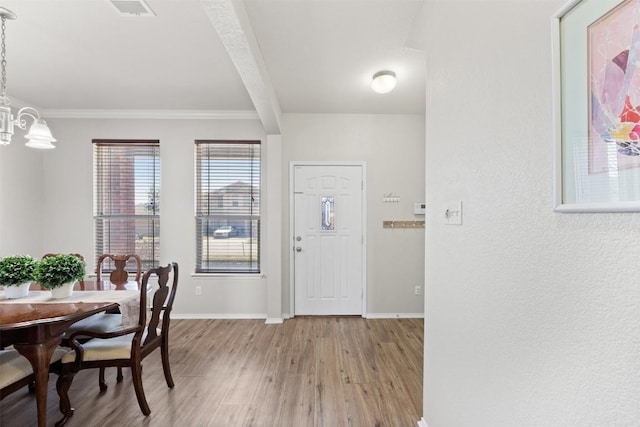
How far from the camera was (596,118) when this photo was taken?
638 mm

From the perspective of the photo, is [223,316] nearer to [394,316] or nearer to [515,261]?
[394,316]

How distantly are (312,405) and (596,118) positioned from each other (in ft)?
6.90

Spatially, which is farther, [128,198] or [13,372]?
[128,198]

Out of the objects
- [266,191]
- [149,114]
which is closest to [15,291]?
[266,191]

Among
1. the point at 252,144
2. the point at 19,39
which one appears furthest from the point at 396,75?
the point at 19,39

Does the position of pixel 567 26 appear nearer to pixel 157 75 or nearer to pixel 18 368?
pixel 18 368

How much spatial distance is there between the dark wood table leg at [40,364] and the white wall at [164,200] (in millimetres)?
2140

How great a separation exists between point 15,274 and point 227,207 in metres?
2.07

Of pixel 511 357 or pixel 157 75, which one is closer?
pixel 511 357

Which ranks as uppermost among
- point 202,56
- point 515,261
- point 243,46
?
point 202,56

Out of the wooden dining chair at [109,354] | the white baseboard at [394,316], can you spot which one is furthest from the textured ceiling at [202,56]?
the white baseboard at [394,316]

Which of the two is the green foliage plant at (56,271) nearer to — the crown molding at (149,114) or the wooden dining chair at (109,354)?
the wooden dining chair at (109,354)

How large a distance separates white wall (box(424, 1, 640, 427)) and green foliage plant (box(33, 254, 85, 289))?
2284 millimetres

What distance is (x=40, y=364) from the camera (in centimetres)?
150
